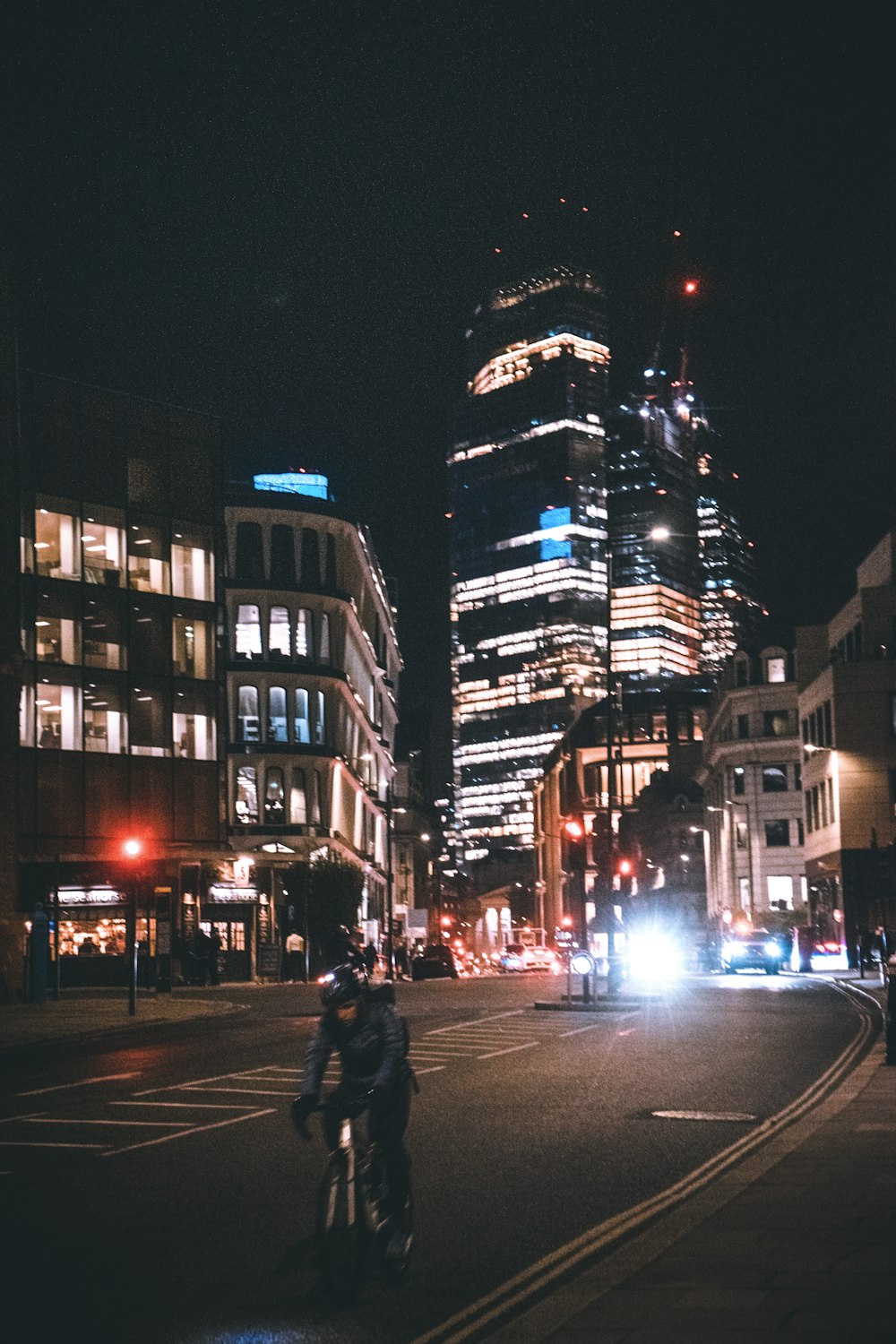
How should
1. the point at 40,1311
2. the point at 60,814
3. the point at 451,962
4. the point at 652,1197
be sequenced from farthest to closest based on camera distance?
the point at 451,962 → the point at 60,814 → the point at 652,1197 → the point at 40,1311

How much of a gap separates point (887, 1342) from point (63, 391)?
55.3 meters

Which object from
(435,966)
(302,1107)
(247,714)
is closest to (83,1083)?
(302,1107)

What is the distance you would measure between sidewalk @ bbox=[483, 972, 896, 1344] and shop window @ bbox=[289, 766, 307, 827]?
67.8 meters

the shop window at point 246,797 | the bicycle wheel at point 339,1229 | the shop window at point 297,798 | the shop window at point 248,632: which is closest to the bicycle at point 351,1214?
the bicycle wheel at point 339,1229

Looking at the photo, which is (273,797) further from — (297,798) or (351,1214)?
(351,1214)

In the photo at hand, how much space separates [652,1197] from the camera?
11.4 meters

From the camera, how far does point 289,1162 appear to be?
13539 mm

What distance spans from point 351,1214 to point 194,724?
2215 inches

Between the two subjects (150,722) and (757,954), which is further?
(757,954)

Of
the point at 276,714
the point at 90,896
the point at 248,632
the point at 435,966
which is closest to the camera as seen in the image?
the point at 90,896

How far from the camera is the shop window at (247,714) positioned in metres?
79.2

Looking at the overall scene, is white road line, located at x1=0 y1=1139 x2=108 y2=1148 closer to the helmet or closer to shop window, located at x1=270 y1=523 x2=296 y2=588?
the helmet

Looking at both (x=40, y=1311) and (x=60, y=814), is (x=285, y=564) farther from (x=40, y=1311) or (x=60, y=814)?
(x=40, y=1311)

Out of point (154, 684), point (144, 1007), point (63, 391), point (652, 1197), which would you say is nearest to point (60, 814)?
point (154, 684)
